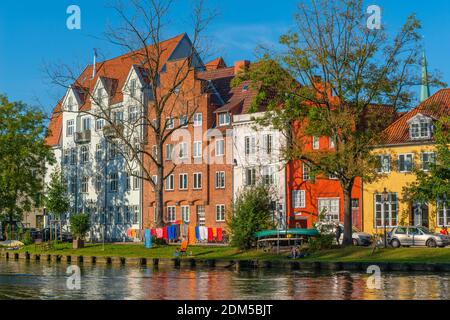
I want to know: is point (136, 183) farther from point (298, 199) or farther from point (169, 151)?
point (298, 199)

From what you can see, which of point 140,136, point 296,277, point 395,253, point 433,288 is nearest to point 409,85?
point 395,253

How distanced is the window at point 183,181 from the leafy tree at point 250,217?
1055 inches

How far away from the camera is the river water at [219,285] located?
34312mm

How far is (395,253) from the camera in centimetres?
5278

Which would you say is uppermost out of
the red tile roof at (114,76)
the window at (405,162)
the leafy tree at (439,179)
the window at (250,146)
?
the red tile roof at (114,76)

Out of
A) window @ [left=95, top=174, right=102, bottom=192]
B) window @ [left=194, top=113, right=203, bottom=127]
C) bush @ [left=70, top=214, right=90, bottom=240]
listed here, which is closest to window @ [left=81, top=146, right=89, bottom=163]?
window @ [left=95, top=174, right=102, bottom=192]

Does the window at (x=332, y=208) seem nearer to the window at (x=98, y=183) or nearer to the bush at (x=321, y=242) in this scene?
the bush at (x=321, y=242)

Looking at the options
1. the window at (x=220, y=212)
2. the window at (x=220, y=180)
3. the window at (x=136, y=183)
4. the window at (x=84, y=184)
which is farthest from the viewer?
the window at (x=84, y=184)

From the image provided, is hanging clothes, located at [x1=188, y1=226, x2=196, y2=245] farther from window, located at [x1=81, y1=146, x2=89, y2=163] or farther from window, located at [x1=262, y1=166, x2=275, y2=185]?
window, located at [x1=81, y1=146, x2=89, y2=163]

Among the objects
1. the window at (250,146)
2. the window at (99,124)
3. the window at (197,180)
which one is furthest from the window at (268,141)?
the window at (99,124)

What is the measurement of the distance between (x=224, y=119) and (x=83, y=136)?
2396 centimetres

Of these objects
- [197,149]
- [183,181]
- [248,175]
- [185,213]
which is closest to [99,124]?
[183,181]

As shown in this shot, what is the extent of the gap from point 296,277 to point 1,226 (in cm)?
6174

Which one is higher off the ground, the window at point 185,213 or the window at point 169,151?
the window at point 169,151
